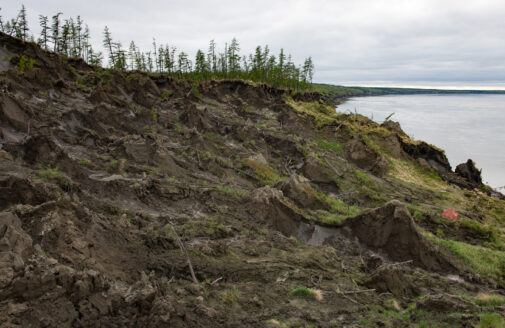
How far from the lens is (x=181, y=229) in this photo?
9.10 meters

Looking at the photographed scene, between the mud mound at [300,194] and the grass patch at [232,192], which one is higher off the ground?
the grass patch at [232,192]

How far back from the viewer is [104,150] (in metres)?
14.4

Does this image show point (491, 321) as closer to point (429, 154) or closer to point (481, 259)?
point (481, 259)

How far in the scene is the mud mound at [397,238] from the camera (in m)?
11.4

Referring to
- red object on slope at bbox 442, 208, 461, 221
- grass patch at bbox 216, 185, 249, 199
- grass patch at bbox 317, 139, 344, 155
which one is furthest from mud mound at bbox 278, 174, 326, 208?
grass patch at bbox 317, 139, 344, 155

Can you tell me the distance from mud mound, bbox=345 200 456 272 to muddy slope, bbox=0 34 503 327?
0.04 meters

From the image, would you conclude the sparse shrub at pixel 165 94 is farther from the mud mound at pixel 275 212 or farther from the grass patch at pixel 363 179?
the mud mound at pixel 275 212

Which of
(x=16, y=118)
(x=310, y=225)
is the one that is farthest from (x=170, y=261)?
(x=16, y=118)

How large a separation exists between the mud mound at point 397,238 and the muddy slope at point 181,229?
0.04m

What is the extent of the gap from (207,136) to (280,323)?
17.4 m

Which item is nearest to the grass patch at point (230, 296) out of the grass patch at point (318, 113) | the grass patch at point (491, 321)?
the grass patch at point (491, 321)

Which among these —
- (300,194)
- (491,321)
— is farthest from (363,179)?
(491,321)

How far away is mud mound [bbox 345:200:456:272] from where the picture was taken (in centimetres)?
1142

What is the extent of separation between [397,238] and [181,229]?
7802mm
